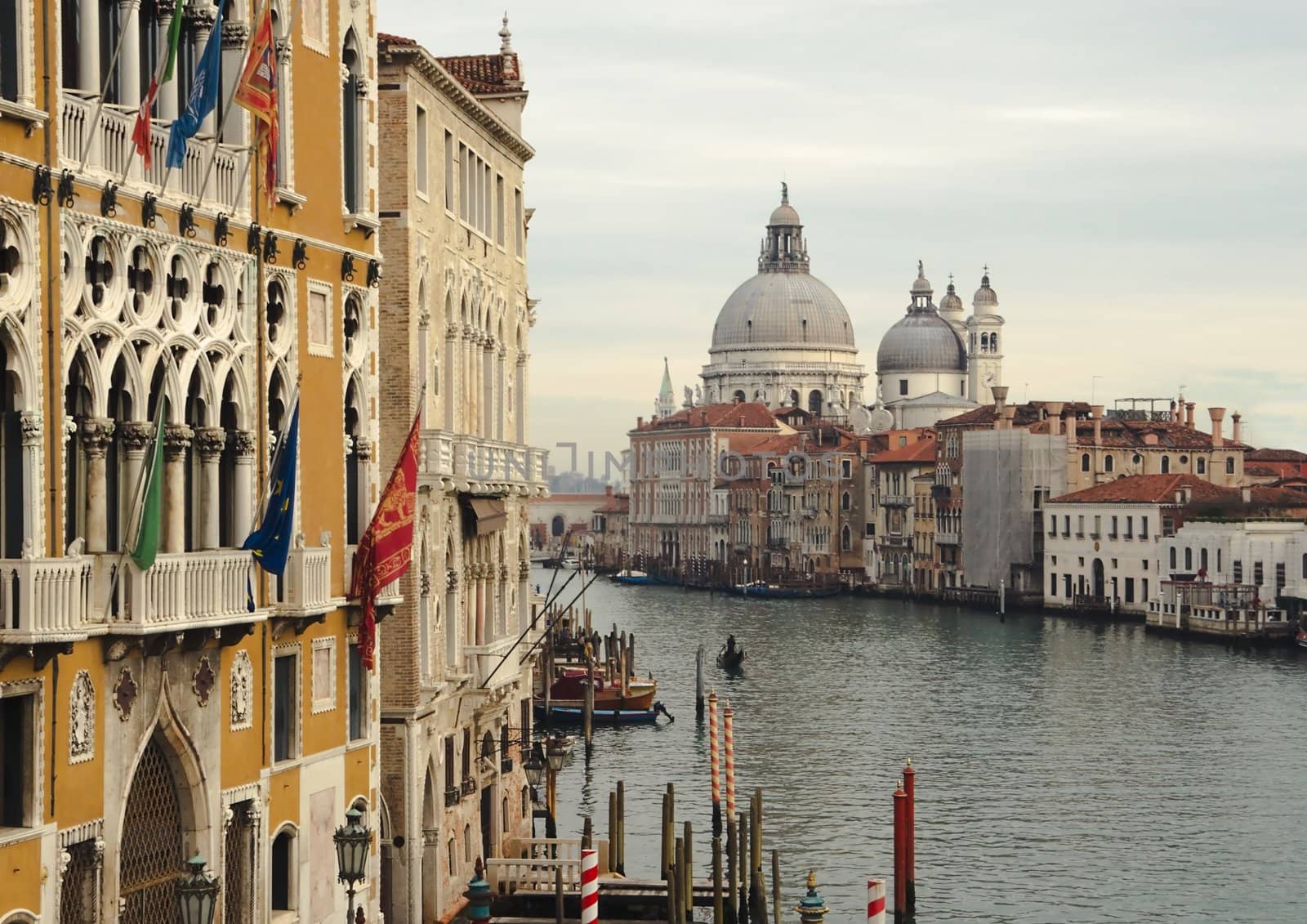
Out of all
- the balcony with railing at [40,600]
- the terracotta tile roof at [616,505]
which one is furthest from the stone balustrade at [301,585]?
the terracotta tile roof at [616,505]

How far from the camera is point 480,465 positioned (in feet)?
61.1

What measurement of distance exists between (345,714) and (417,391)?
3344 mm

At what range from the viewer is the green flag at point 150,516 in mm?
10688

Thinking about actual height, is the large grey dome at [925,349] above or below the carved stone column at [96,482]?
above

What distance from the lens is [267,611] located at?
40.2 feet

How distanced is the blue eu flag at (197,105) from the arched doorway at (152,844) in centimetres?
279

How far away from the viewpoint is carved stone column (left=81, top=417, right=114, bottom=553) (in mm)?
10594

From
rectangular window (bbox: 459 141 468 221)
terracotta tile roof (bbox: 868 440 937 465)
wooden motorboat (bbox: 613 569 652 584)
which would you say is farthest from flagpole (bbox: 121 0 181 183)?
wooden motorboat (bbox: 613 569 652 584)

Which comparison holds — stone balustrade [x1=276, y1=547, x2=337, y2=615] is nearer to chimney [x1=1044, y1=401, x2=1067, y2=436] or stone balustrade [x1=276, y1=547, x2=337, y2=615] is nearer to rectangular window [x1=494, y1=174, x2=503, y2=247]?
rectangular window [x1=494, y1=174, x2=503, y2=247]

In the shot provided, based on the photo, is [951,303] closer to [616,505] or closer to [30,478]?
[616,505]

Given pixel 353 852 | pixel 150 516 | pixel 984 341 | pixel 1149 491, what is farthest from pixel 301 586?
pixel 984 341

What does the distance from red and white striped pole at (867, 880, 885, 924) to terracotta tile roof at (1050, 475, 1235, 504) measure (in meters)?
53.0

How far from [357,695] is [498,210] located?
24.2ft

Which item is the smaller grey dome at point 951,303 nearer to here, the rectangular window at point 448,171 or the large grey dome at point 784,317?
the large grey dome at point 784,317
